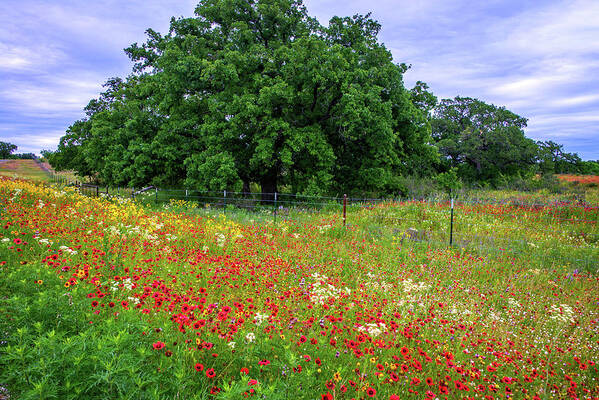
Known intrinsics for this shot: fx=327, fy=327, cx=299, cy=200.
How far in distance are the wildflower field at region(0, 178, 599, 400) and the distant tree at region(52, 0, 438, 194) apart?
26.5ft

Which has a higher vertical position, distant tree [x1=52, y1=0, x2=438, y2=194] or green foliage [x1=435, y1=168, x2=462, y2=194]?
distant tree [x1=52, y1=0, x2=438, y2=194]

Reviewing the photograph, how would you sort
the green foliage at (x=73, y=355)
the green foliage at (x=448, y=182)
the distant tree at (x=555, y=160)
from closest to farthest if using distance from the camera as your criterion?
the green foliage at (x=73, y=355) < the green foliage at (x=448, y=182) < the distant tree at (x=555, y=160)

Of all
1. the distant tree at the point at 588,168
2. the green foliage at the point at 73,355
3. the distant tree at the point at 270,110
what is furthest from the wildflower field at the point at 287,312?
the distant tree at the point at 588,168

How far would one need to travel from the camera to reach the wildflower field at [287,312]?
2387mm

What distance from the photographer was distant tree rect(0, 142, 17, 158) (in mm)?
84125

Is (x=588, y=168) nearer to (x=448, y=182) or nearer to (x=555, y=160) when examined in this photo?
(x=555, y=160)

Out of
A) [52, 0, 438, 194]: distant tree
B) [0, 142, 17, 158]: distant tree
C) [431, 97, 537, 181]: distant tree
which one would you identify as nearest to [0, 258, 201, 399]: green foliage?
[52, 0, 438, 194]: distant tree

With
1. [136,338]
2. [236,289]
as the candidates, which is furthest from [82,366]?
[236,289]

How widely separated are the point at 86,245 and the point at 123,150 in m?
16.3

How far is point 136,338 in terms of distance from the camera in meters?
2.56

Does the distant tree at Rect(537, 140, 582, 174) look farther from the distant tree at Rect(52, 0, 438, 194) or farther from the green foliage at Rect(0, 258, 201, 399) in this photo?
the green foliage at Rect(0, 258, 201, 399)

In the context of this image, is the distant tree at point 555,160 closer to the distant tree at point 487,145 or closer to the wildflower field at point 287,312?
the distant tree at point 487,145

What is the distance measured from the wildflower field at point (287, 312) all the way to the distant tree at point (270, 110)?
809 centimetres

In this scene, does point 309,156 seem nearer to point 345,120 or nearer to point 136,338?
point 345,120
